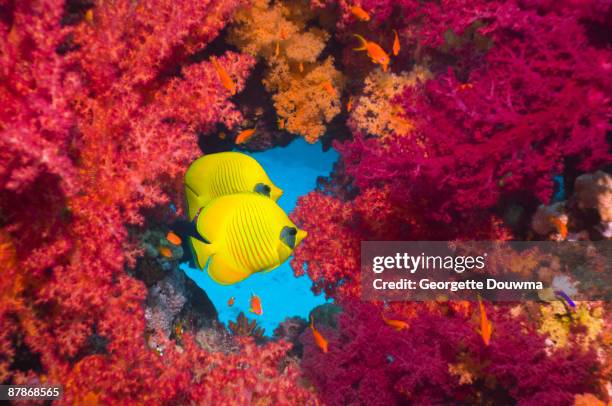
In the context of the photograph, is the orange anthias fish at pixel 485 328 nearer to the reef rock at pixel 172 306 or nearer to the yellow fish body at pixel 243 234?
the yellow fish body at pixel 243 234

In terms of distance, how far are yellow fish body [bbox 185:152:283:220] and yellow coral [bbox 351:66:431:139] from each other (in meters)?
1.88

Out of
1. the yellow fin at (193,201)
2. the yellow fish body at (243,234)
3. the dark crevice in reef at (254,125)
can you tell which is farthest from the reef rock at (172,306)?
the yellow fish body at (243,234)

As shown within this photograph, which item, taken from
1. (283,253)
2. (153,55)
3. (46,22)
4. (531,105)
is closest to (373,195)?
(531,105)

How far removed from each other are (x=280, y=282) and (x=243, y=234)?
15.7 m

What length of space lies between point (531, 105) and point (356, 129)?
1836 mm

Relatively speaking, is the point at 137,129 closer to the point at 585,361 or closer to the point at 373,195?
the point at 373,195

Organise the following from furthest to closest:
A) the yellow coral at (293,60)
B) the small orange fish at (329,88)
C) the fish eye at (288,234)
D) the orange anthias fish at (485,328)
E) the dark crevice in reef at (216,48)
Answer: the small orange fish at (329,88) → the dark crevice in reef at (216,48) → the yellow coral at (293,60) → the orange anthias fish at (485,328) → the fish eye at (288,234)

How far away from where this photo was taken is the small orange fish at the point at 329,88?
189 inches

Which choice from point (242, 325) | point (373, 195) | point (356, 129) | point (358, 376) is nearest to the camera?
point (358, 376)

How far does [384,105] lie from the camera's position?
428cm

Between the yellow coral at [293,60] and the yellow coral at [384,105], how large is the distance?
59cm

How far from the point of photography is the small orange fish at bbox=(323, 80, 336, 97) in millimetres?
4800

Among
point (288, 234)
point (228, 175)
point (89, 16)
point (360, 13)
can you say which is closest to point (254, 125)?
point (360, 13)

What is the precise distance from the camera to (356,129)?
179 inches
